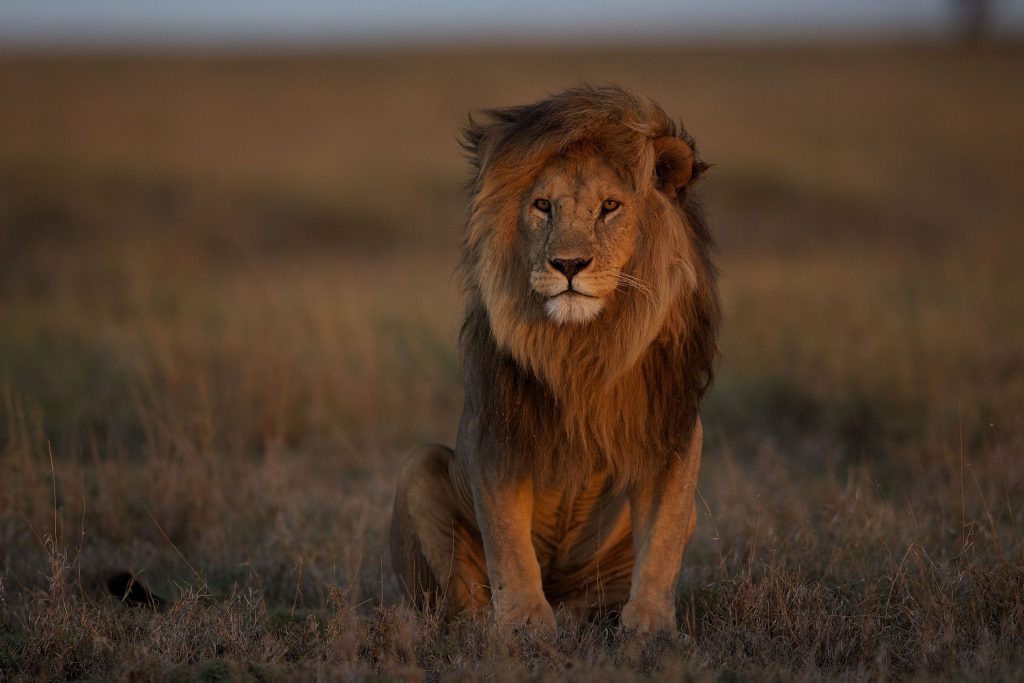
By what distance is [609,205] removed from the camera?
371 cm

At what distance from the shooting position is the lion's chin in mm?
3580

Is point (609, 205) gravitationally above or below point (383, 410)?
above

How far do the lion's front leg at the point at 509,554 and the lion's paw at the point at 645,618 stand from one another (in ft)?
0.77

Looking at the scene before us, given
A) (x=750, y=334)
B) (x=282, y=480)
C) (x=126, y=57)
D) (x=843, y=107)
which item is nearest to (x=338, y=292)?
(x=750, y=334)

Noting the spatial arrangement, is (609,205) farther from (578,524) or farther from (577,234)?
(578,524)

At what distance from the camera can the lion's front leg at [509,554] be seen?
379cm

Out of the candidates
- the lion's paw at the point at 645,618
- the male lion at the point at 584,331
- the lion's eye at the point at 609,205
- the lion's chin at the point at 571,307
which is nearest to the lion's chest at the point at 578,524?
the male lion at the point at 584,331

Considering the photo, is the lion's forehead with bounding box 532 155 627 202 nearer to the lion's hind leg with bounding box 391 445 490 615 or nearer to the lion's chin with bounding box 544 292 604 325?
the lion's chin with bounding box 544 292 604 325

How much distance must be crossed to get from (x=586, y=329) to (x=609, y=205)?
389 millimetres

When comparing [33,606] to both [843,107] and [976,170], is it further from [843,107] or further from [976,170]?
[843,107]

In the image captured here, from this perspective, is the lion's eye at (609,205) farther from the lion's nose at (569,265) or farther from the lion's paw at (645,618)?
the lion's paw at (645,618)

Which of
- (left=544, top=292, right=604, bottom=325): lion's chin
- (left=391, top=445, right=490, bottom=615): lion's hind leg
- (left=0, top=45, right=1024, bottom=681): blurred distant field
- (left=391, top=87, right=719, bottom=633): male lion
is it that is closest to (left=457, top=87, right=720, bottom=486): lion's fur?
(left=391, top=87, right=719, bottom=633): male lion

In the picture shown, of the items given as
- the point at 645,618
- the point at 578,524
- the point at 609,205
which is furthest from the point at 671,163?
the point at 645,618

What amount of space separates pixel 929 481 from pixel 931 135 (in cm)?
1909
